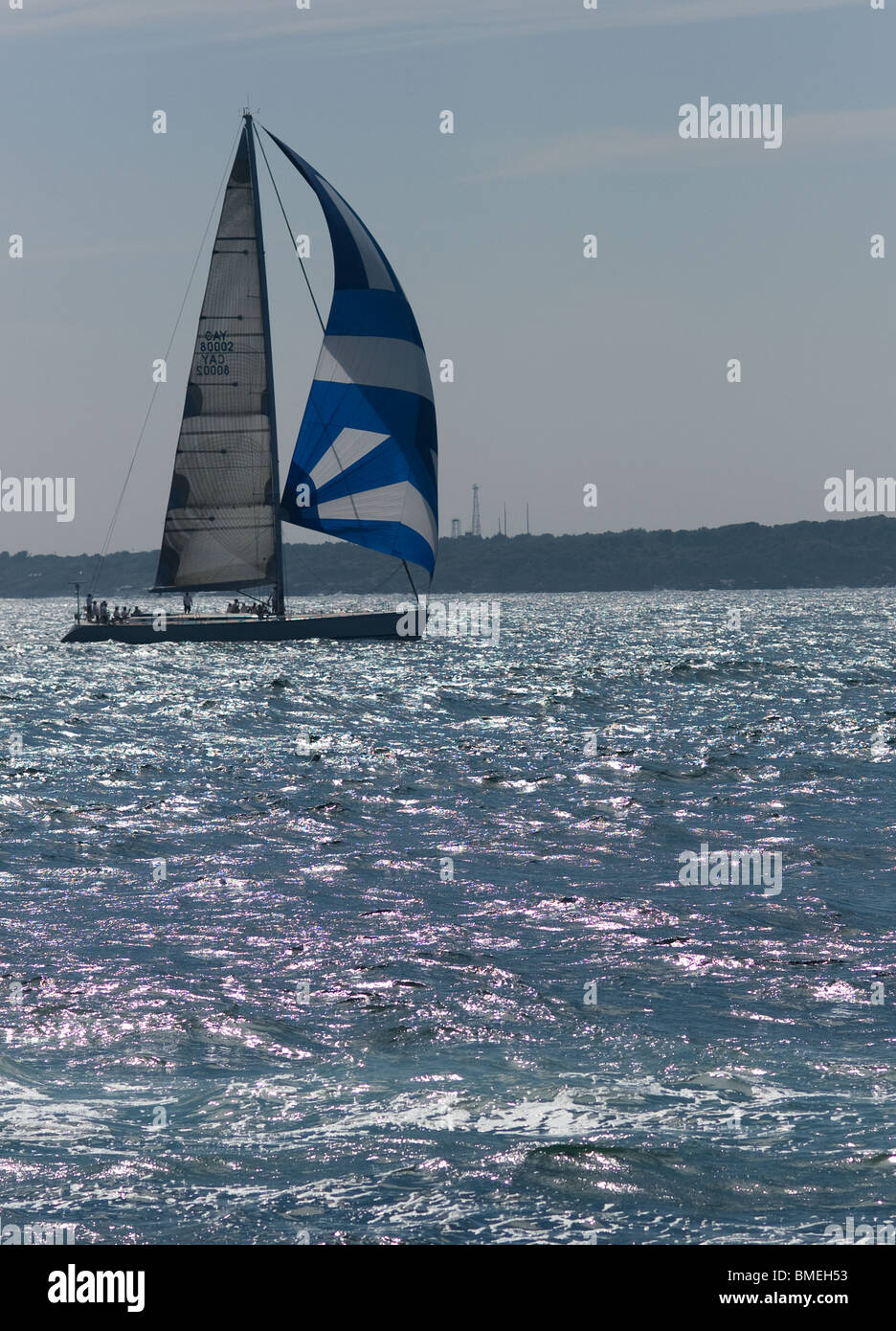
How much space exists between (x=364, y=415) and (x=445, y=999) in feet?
162

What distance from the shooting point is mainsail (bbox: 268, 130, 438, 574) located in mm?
59656

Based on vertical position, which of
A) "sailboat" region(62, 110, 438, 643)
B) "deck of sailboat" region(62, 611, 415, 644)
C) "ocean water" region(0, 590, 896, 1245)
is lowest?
"ocean water" region(0, 590, 896, 1245)

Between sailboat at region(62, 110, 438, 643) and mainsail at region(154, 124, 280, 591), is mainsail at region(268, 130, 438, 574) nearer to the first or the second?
sailboat at region(62, 110, 438, 643)

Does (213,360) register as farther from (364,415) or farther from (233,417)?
(364,415)

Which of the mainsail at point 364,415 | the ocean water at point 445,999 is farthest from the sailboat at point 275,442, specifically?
the ocean water at point 445,999

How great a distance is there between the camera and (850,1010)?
11.5 m

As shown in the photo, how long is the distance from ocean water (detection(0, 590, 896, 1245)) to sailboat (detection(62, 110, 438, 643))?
103 feet

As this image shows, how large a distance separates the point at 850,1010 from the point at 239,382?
179 ft

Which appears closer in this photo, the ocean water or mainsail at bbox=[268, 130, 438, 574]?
the ocean water

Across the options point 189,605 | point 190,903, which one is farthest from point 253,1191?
point 189,605

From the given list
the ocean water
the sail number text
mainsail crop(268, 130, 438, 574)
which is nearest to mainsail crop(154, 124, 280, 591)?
the sail number text

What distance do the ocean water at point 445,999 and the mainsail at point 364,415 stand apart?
3106cm

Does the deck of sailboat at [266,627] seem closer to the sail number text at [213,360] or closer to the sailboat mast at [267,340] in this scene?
the sailboat mast at [267,340]
